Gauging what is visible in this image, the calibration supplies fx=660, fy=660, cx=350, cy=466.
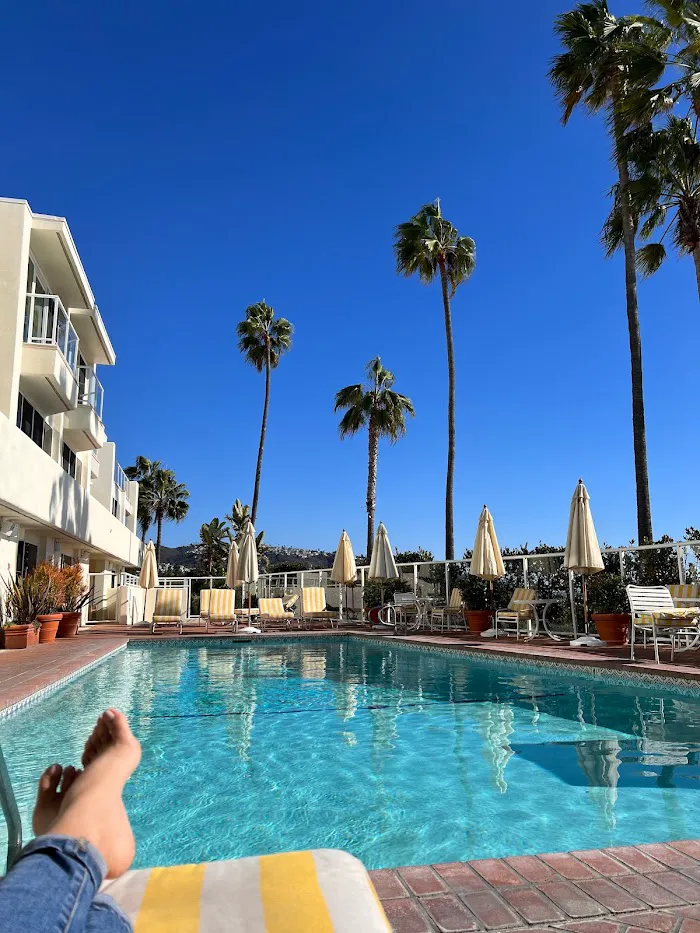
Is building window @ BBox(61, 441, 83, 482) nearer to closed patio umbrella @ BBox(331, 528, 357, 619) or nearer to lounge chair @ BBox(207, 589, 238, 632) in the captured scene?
lounge chair @ BBox(207, 589, 238, 632)

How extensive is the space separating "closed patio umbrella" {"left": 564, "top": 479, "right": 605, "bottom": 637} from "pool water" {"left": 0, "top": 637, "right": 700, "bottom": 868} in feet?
8.35

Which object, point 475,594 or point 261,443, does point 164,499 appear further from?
point 475,594

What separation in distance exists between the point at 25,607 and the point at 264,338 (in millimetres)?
20879

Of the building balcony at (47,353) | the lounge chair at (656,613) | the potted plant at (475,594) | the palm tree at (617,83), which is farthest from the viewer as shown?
the potted plant at (475,594)

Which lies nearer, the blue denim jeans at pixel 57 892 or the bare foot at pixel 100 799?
the blue denim jeans at pixel 57 892

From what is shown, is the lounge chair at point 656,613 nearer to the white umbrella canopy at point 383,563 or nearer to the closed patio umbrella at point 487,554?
the closed patio umbrella at point 487,554

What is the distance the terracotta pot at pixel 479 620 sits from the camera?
13492mm

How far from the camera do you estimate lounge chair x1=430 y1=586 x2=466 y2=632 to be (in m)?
14.5

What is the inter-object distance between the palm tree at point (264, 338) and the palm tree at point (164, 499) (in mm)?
18989

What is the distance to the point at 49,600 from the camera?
12.6m

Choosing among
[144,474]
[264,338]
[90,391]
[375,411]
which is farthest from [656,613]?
[144,474]

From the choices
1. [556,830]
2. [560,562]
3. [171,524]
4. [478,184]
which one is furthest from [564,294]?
[171,524]

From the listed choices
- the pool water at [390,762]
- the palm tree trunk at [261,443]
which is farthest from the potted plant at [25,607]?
the palm tree trunk at [261,443]

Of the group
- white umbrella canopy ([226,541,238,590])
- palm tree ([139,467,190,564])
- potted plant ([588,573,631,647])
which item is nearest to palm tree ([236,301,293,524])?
white umbrella canopy ([226,541,238,590])
